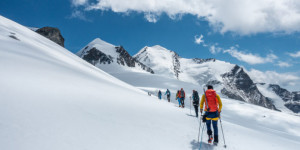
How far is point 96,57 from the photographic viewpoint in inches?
5768

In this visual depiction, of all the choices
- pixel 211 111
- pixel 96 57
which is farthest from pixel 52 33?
pixel 211 111

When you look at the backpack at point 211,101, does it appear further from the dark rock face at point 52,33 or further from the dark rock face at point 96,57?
the dark rock face at point 96,57

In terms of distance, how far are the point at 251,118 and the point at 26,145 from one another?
90.7 feet

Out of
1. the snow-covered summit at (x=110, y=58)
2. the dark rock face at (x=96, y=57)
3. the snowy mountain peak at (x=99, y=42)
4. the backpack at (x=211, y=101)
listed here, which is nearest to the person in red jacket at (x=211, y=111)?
the backpack at (x=211, y=101)

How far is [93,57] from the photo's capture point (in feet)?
487

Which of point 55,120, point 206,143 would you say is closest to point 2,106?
point 55,120

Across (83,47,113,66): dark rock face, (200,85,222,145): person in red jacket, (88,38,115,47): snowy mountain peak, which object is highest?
(88,38,115,47): snowy mountain peak

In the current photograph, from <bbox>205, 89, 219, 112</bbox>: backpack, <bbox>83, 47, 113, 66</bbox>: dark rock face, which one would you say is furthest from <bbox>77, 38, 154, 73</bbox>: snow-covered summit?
<bbox>205, 89, 219, 112</bbox>: backpack

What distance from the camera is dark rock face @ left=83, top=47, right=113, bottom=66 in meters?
140

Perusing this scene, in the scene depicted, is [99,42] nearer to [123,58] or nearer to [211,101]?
[123,58]

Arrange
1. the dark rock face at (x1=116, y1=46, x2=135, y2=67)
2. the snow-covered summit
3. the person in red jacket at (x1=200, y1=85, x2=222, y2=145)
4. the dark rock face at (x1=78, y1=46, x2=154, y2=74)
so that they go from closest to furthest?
the person in red jacket at (x1=200, y1=85, x2=222, y2=145), the snow-covered summit, the dark rock face at (x1=78, y1=46, x2=154, y2=74), the dark rock face at (x1=116, y1=46, x2=135, y2=67)

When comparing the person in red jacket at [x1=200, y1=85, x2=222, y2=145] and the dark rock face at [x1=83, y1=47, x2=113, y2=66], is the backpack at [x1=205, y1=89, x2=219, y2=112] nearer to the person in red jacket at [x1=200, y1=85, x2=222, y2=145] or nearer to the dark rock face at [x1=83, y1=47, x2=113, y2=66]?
the person in red jacket at [x1=200, y1=85, x2=222, y2=145]

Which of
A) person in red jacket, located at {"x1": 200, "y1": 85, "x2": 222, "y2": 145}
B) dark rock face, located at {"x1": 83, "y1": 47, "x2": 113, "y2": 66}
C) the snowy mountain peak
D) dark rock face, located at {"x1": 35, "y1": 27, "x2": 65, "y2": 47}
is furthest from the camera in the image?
the snowy mountain peak

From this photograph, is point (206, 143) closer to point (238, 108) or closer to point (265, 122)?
point (265, 122)
